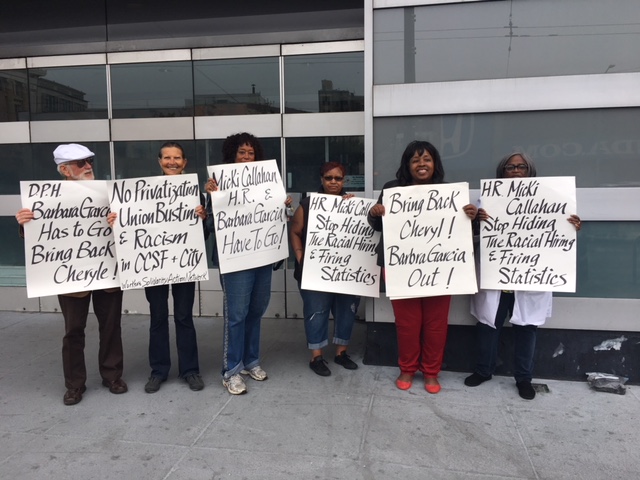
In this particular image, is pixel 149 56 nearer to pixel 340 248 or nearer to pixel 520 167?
pixel 340 248

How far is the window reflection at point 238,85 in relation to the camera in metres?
5.82

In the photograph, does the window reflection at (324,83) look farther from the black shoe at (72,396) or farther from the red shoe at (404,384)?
the black shoe at (72,396)

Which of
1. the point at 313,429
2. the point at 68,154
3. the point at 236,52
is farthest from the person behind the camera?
the point at 236,52

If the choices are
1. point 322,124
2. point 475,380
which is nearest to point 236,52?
point 322,124

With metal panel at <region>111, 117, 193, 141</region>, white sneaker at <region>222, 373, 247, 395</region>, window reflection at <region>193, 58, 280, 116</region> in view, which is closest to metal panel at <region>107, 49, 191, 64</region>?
window reflection at <region>193, 58, 280, 116</region>

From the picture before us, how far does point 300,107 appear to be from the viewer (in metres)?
5.77

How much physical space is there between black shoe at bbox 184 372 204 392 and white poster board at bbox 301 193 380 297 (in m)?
1.13

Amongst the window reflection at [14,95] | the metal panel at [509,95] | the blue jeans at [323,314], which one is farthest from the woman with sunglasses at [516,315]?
the window reflection at [14,95]

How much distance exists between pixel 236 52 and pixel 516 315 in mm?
4216

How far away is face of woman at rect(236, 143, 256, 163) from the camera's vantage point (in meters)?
3.92

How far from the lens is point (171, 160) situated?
3871 millimetres

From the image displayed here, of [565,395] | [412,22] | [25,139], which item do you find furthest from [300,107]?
[565,395]

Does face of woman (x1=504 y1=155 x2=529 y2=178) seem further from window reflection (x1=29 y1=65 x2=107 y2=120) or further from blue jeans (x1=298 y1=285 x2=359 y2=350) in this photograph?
window reflection (x1=29 y1=65 x2=107 y2=120)

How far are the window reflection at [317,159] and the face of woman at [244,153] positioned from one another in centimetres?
192
